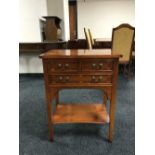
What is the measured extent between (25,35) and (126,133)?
2739 mm

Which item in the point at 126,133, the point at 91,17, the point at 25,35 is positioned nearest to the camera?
the point at 126,133

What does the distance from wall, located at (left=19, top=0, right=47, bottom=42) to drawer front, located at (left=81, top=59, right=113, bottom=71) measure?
232 cm

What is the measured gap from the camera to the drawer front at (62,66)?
55.7 inches

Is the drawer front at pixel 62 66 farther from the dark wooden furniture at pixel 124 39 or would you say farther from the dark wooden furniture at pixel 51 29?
the dark wooden furniture at pixel 51 29

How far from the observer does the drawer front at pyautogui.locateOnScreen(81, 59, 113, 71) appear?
4.59 ft

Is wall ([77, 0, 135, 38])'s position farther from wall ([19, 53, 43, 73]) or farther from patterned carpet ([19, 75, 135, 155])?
patterned carpet ([19, 75, 135, 155])

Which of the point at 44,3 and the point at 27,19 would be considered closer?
the point at 27,19

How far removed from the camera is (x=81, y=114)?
1.71m

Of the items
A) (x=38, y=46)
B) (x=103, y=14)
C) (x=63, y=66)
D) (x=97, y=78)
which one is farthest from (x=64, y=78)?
Result: (x=103, y=14)

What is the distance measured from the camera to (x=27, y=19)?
11.8 feet

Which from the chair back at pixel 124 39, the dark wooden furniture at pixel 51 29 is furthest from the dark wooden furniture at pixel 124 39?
the dark wooden furniture at pixel 51 29

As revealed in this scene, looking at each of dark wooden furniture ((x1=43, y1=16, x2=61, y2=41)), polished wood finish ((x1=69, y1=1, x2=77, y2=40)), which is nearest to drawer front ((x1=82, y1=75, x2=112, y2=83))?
dark wooden furniture ((x1=43, y1=16, x2=61, y2=41))
